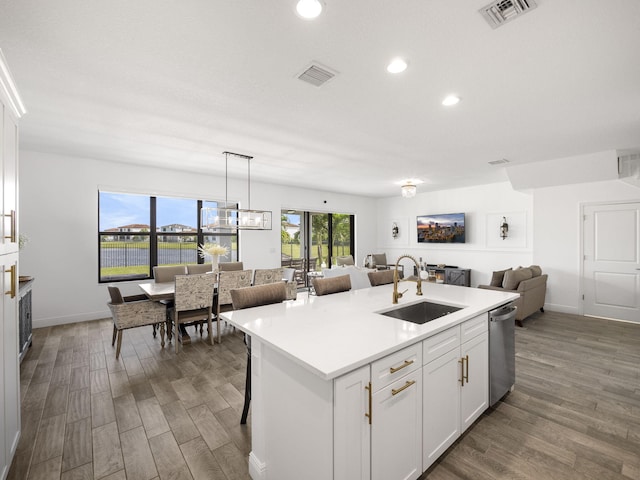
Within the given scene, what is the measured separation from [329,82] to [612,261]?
5758 millimetres

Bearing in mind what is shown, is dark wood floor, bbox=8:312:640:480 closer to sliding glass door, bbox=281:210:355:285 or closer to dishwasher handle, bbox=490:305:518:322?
dishwasher handle, bbox=490:305:518:322

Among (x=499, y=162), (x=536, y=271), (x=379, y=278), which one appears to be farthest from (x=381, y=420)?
(x=536, y=271)

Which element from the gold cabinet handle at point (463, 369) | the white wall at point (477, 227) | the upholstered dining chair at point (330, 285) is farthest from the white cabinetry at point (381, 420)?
the white wall at point (477, 227)

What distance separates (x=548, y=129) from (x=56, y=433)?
535 cm

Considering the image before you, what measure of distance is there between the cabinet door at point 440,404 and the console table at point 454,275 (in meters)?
5.22

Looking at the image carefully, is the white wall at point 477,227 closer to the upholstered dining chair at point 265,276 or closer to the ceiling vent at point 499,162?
the ceiling vent at point 499,162

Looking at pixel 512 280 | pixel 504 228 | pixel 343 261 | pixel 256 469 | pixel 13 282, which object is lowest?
pixel 256 469

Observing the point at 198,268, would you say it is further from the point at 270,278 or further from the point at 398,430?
the point at 398,430

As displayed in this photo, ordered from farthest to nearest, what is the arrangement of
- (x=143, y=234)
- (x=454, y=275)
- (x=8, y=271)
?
(x=454, y=275), (x=143, y=234), (x=8, y=271)

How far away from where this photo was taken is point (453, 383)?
6.16 ft

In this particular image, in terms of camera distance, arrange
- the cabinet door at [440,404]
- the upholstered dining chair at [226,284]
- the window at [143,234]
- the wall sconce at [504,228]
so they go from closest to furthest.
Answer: the cabinet door at [440,404] → the upholstered dining chair at [226,284] → the window at [143,234] → the wall sconce at [504,228]

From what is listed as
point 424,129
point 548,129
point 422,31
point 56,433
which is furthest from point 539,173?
point 56,433

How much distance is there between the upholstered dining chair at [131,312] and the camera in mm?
3322

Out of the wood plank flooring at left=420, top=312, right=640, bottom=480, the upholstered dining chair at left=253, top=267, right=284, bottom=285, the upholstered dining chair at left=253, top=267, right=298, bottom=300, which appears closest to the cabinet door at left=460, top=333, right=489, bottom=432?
the wood plank flooring at left=420, top=312, right=640, bottom=480
